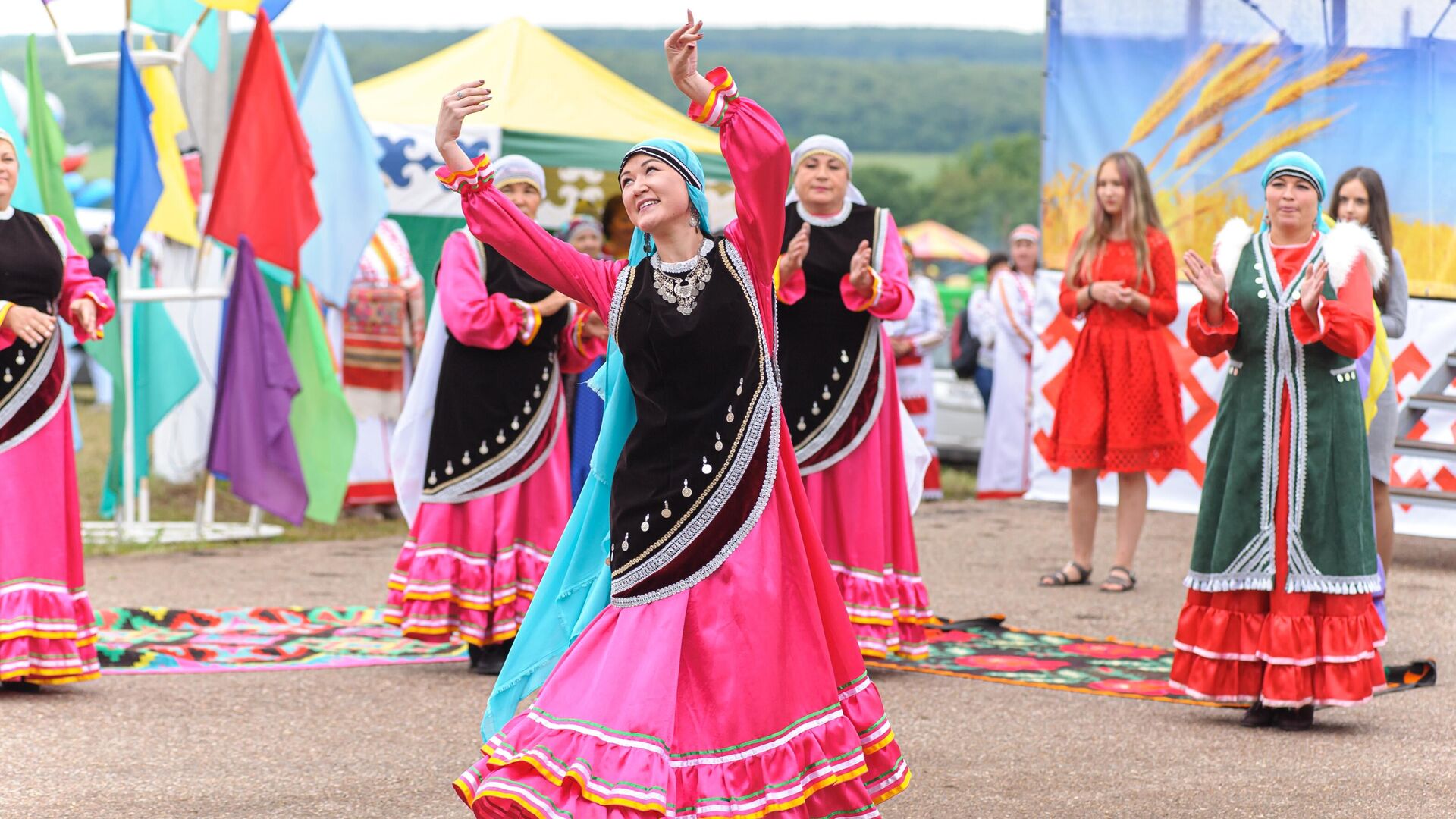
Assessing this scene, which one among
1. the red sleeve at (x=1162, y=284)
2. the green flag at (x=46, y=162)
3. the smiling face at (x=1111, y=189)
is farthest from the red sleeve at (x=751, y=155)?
the green flag at (x=46, y=162)

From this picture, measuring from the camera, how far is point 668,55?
3.56 meters

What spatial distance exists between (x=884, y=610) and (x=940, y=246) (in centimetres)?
2843

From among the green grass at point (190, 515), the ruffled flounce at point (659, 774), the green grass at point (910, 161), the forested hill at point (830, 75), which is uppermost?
the forested hill at point (830, 75)

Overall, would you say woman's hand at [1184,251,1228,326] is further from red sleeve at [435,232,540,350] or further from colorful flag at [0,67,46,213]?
colorful flag at [0,67,46,213]

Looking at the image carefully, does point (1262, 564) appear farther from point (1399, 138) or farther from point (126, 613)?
point (1399, 138)

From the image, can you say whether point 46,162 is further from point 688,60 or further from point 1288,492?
point 1288,492

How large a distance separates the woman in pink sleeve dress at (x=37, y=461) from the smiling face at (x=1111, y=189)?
4.29m

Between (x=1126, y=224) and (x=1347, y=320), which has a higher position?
(x=1126, y=224)

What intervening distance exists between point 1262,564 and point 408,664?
312 centimetres

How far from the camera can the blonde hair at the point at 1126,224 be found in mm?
7801

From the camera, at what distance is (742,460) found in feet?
12.9

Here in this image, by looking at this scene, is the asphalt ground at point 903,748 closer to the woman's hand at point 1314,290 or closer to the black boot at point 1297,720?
the black boot at point 1297,720

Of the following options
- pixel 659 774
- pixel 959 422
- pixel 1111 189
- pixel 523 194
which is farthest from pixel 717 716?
pixel 959 422

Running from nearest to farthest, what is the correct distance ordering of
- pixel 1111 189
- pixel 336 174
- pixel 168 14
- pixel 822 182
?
1. pixel 822 182
2. pixel 1111 189
3. pixel 168 14
4. pixel 336 174
